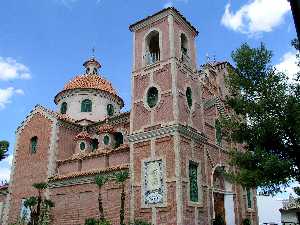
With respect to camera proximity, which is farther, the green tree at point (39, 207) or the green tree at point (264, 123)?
the green tree at point (39, 207)

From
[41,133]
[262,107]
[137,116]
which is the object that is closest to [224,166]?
[137,116]

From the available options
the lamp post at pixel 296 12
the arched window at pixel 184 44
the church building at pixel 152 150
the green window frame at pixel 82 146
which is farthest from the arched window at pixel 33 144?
the lamp post at pixel 296 12

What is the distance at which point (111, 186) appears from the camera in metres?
21.3

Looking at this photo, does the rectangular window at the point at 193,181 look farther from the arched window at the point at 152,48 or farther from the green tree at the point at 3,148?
the green tree at the point at 3,148

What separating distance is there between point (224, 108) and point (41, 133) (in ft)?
48.8

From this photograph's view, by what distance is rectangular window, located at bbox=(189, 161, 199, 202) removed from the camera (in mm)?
19511

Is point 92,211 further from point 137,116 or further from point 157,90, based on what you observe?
point 157,90

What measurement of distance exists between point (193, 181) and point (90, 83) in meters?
17.0

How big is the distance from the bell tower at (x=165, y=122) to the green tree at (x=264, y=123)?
3.55m

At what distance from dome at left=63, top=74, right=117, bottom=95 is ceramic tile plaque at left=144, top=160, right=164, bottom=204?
1475 centimetres

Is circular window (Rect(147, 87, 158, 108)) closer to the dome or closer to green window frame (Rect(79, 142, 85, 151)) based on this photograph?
green window frame (Rect(79, 142, 85, 151))

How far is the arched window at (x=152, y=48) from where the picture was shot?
2349 centimetres

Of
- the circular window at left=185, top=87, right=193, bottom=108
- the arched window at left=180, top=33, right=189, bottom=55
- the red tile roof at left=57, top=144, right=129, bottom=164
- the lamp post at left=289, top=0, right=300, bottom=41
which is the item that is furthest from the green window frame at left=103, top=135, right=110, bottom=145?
the lamp post at left=289, top=0, right=300, bottom=41

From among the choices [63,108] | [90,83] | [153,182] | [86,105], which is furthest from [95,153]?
[90,83]
